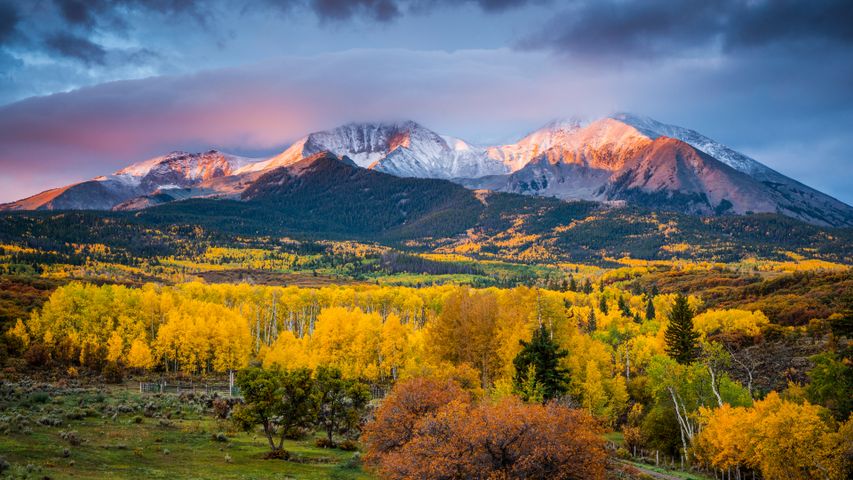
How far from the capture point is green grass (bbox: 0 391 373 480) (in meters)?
35.1

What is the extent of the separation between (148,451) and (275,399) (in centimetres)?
1018

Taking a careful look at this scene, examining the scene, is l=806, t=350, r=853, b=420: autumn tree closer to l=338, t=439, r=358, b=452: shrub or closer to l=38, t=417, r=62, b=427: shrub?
l=338, t=439, r=358, b=452: shrub

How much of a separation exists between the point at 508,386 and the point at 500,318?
1657 centimetres

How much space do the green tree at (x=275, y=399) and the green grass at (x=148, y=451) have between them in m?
2.15

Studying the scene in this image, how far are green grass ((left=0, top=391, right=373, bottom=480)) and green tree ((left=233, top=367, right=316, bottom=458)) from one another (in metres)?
2.15

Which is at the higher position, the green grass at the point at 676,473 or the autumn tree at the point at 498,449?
the autumn tree at the point at 498,449

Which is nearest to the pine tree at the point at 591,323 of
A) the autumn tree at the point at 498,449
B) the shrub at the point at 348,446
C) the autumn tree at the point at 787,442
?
the autumn tree at the point at 787,442

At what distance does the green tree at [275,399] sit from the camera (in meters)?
48.9

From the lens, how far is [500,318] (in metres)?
69.9

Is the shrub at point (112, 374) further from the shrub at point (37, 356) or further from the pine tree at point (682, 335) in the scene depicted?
the pine tree at point (682, 335)

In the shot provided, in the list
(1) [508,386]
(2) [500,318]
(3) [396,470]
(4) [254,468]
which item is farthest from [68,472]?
(2) [500,318]

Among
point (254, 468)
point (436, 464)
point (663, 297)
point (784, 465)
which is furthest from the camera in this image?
point (663, 297)

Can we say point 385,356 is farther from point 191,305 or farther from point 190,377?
point 191,305

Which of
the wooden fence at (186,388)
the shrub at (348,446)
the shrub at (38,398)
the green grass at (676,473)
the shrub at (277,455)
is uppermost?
the shrub at (38,398)
